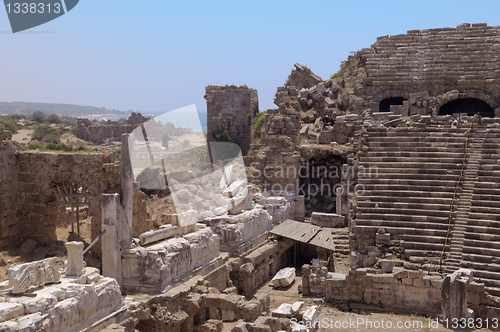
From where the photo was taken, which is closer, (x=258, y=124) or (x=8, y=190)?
(x=8, y=190)

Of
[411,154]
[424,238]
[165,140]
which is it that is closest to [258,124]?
[165,140]

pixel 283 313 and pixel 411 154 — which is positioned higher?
pixel 411 154

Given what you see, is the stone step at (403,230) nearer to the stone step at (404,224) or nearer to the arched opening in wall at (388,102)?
the stone step at (404,224)

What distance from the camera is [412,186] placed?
51.9ft

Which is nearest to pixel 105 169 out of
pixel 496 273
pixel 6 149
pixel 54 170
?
pixel 54 170

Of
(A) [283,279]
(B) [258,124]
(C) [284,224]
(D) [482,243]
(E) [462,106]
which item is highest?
(E) [462,106]

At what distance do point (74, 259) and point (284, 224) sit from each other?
9.31 m

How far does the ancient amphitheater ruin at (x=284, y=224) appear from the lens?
9.59 metres

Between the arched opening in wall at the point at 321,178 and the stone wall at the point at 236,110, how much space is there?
1171 cm

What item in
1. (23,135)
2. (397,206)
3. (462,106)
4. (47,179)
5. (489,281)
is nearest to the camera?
(489,281)

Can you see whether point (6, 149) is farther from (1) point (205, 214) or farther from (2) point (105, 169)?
(1) point (205, 214)

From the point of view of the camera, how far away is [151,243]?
10.6 meters

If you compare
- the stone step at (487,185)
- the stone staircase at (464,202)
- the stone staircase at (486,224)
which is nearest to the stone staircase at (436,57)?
the stone staircase at (464,202)

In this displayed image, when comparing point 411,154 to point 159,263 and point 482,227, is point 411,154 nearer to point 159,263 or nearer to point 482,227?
point 482,227
